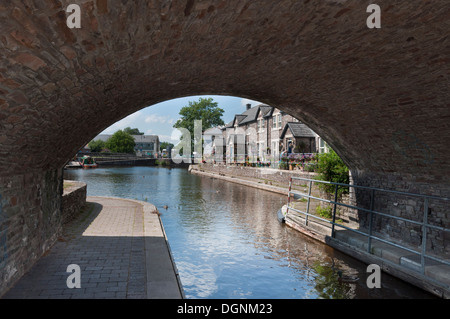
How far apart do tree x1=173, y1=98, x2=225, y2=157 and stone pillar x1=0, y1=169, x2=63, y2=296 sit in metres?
58.1

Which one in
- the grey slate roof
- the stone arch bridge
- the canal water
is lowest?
the canal water

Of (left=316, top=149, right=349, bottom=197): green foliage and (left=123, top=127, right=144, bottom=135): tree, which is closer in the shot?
(left=316, top=149, right=349, bottom=197): green foliage

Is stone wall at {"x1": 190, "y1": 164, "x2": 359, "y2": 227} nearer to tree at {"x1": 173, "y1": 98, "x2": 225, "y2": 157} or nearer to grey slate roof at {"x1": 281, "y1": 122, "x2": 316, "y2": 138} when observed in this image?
grey slate roof at {"x1": 281, "y1": 122, "x2": 316, "y2": 138}

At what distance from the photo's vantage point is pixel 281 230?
11477 mm

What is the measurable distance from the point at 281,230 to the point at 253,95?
5.53 meters

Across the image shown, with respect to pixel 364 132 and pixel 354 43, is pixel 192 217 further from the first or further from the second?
pixel 354 43

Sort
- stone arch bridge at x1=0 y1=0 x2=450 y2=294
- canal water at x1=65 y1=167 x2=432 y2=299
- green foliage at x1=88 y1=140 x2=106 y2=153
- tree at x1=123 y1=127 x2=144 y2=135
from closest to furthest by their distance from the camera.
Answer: stone arch bridge at x1=0 y1=0 x2=450 y2=294
canal water at x1=65 y1=167 x2=432 y2=299
green foliage at x1=88 y1=140 x2=106 y2=153
tree at x1=123 y1=127 x2=144 y2=135

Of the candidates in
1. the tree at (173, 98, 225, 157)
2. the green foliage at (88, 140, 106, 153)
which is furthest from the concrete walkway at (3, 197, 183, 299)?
the green foliage at (88, 140, 106, 153)

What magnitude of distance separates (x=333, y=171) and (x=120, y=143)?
87.6m

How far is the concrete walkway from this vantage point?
511cm

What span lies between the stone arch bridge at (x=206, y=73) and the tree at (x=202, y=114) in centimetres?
5782

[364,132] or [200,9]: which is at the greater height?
[200,9]

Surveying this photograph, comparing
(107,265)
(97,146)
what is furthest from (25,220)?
(97,146)
